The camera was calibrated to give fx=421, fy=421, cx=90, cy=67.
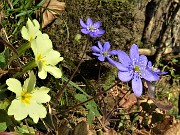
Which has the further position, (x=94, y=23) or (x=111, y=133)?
(x=94, y=23)

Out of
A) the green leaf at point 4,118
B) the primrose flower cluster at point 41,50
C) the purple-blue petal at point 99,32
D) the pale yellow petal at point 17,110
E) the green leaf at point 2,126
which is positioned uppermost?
the primrose flower cluster at point 41,50

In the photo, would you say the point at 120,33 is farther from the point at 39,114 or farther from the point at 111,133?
the point at 39,114

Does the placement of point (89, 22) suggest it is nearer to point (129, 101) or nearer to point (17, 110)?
point (129, 101)

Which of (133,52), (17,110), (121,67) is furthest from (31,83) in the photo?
(133,52)

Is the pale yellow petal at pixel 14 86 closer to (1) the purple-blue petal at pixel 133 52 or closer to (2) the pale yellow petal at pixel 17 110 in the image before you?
(2) the pale yellow petal at pixel 17 110

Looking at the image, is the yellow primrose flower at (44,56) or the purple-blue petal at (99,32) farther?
the purple-blue petal at (99,32)

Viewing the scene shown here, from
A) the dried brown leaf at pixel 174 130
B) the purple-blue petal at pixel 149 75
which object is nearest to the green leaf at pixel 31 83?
the purple-blue petal at pixel 149 75

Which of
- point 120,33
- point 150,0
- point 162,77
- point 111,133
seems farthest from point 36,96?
point 162,77

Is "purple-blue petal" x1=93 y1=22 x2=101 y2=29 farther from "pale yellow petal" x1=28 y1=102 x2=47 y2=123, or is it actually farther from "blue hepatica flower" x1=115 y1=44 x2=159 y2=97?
"pale yellow petal" x1=28 y1=102 x2=47 y2=123

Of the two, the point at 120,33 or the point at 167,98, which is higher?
the point at 120,33
